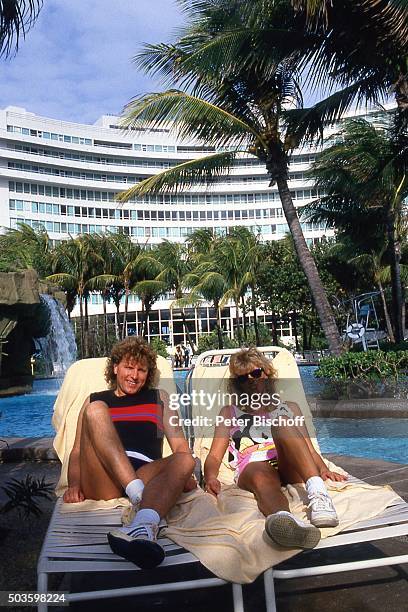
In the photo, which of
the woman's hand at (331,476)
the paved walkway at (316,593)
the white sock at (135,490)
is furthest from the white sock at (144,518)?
the woman's hand at (331,476)

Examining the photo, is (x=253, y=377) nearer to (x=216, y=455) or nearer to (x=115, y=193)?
(x=216, y=455)

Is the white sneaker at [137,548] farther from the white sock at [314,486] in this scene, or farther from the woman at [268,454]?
the white sock at [314,486]

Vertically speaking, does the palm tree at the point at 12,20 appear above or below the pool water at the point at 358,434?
above

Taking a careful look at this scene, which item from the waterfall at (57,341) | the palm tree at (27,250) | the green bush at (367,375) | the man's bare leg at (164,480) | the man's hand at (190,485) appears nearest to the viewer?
the man's bare leg at (164,480)

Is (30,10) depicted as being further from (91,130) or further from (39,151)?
(91,130)

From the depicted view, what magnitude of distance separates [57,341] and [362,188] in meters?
11.9

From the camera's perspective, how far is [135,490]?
290cm

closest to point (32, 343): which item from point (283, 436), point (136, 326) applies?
point (283, 436)

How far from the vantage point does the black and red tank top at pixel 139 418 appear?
3.39 m

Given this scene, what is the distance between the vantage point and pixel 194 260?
37.3 m

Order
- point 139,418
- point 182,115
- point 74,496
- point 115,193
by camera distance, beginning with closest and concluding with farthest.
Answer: point 74,496 → point 139,418 → point 182,115 → point 115,193

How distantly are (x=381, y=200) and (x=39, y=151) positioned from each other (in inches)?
2100

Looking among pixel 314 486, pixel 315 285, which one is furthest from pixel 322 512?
pixel 315 285

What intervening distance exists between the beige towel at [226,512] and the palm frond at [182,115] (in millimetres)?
8526
